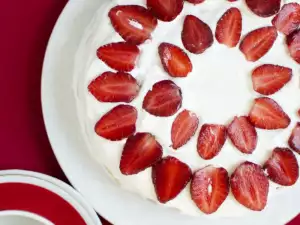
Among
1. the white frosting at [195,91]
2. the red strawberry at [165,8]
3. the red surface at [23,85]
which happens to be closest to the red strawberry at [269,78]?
the white frosting at [195,91]

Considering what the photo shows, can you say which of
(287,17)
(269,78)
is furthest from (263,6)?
(269,78)

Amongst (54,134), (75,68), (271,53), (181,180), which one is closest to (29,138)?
(54,134)

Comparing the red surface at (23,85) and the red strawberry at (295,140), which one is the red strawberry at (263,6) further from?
the red surface at (23,85)

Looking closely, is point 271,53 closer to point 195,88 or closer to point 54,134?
point 195,88

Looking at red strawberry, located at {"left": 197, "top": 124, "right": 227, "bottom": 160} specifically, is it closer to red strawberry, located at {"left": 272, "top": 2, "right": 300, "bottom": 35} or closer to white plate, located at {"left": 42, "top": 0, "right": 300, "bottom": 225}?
white plate, located at {"left": 42, "top": 0, "right": 300, "bottom": 225}

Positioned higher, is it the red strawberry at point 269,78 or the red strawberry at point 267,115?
the red strawberry at point 269,78

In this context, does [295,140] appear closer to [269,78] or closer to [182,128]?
[269,78]

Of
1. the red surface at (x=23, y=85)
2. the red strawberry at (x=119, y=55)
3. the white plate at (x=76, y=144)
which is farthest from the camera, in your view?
the red surface at (x=23, y=85)
